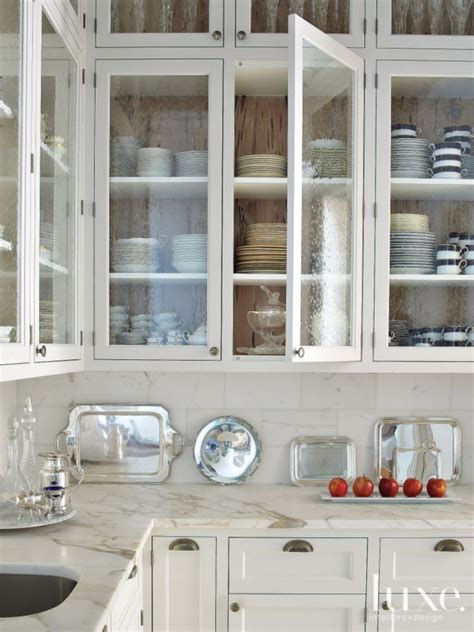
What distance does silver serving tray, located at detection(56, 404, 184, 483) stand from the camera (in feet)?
9.55

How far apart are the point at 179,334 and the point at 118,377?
412 mm

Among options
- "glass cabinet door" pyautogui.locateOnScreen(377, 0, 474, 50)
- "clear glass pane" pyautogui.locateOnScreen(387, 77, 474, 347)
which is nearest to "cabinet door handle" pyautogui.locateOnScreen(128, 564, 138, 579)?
"clear glass pane" pyautogui.locateOnScreen(387, 77, 474, 347)

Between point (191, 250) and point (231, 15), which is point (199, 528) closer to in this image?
point (191, 250)

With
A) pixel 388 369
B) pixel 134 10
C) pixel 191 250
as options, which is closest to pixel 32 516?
pixel 191 250

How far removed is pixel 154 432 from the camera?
293cm

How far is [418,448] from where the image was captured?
294 centimetres

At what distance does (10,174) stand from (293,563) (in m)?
1.38

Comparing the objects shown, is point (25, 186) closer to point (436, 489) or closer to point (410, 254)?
point (410, 254)

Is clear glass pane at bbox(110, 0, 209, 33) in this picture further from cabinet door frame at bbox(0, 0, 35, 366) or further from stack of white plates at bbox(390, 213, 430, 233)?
stack of white plates at bbox(390, 213, 430, 233)

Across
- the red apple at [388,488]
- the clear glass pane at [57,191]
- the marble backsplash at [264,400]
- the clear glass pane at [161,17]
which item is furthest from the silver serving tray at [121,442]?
the clear glass pane at [161,17]

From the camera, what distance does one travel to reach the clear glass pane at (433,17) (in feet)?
8.86

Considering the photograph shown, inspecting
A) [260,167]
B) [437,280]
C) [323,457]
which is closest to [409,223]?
[437,280]

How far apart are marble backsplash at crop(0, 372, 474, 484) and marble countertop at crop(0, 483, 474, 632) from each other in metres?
0.19

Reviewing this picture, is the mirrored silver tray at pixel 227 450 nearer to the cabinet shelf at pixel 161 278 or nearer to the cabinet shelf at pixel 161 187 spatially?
the cabinet shelf at pixel 161 278
